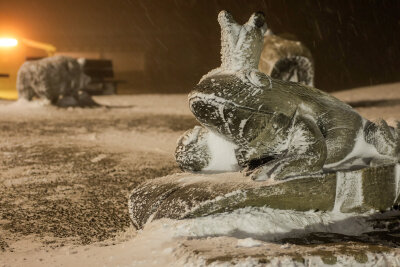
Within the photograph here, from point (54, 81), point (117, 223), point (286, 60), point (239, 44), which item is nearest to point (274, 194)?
point (239, 44)

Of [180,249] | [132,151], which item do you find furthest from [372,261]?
[132,151]

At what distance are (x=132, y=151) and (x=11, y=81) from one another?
42.5 ft

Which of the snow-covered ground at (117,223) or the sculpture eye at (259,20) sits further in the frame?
the sculpture eye at (259,20)

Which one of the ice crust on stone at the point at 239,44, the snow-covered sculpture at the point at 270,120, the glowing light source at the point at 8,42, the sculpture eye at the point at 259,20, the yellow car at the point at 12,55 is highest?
the glowing light source at the point at 8,42

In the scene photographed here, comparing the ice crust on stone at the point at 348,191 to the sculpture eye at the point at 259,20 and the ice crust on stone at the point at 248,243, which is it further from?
the sculpture eye at the point at 259,20

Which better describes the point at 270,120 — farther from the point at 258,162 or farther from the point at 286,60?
the point at 286,60

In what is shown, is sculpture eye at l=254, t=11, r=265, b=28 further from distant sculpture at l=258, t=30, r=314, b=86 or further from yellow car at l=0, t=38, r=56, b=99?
yellow car at l=0, t=38, r=56, b=99

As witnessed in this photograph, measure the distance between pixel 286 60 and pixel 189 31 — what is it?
12082 millimetres

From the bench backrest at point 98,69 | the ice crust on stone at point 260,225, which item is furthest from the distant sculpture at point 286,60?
the bench backrest at point 98,69

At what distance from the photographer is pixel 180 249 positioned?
6.41 ft

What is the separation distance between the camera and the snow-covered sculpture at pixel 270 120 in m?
2.19

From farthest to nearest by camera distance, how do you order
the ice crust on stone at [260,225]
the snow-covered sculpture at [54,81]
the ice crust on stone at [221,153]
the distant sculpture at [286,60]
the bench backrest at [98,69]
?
the bench backrest at [98,69], the snow-covered sculpture at [54,81], the distant sculpture at [286,60], the ice crust on stone at [221,153], the ice crust on stone at [260,225]

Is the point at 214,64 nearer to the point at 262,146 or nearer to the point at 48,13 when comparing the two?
the point at 48,13

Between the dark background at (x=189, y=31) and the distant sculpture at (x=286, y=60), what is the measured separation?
5.37 m
